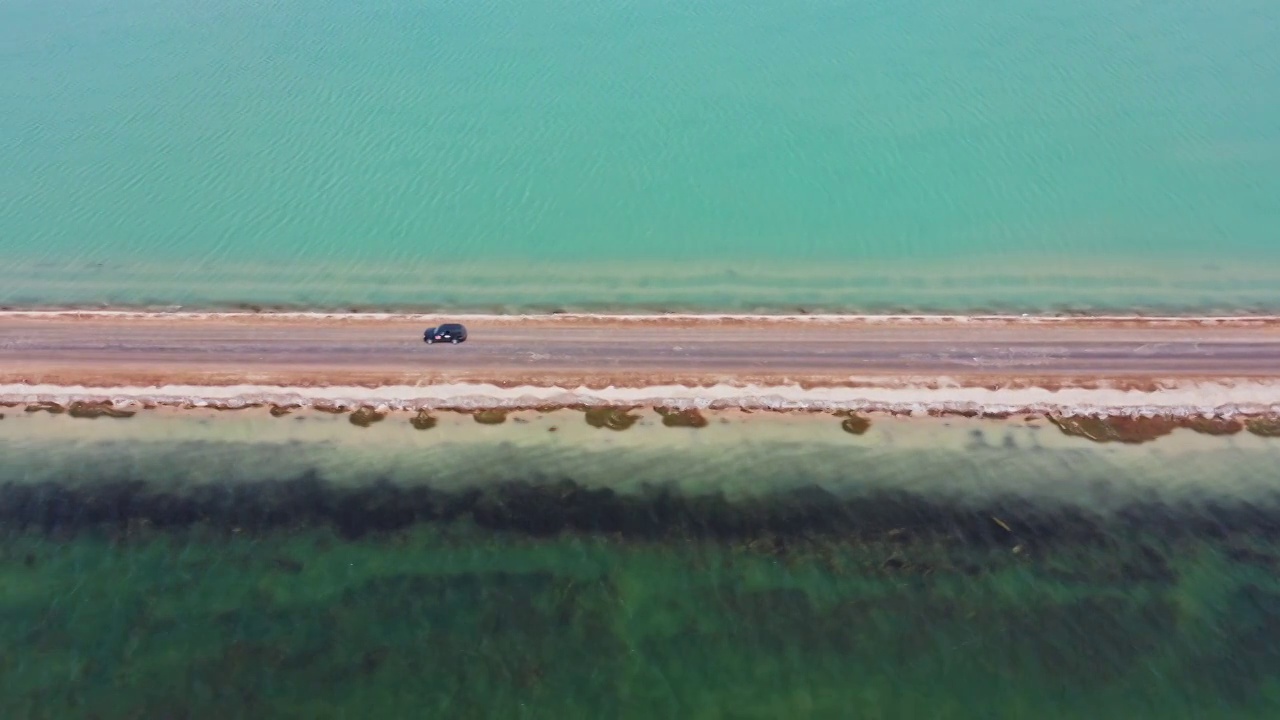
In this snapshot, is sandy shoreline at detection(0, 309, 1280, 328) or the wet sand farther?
sandy shoreline at detection(0, 309, 1280, 328)

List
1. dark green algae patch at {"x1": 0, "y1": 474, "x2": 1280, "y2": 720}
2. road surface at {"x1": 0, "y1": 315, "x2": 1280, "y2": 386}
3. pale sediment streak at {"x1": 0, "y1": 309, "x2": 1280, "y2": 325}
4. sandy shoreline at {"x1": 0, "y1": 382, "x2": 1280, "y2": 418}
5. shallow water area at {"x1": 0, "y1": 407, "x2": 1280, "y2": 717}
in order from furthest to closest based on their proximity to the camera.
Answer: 1. pale sediment streak at {"x1": 0, "y1": 309, "x2": 1280, "y2": 325}
2. road surface at {"x1": 0, "y1": 315, "x2": 1280, "y2": 386}
3. sandy shoreline at {"x1": 0, "y1": 382, "x2": 1280, "y2": 418}
4. shallow water area at {"x1": 0, "y1": 407, "x2": 1280, "y2": 717}
5. dark green algae patch at {"x1": 0, "y1": 474, "x2": 1280, "y2": 720}

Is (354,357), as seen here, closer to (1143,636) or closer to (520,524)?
(520,524)

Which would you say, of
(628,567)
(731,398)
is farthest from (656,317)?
(628,567)

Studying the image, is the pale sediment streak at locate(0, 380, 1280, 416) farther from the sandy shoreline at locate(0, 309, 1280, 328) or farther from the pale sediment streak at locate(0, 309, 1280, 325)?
the pale sediment streak at locate(0, 309, 1280, 325)

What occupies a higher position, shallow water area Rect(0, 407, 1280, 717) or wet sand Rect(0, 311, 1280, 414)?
wet sand Rect(0, 311, 1280, 414)

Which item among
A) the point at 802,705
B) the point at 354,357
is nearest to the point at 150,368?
the point at 354,357

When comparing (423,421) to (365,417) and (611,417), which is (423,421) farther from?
(611,417)

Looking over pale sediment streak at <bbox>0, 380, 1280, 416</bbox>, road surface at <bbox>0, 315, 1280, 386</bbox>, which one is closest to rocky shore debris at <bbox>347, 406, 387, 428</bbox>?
pale sediment streak at <bbox>0, 380, 1280, 416</bbox>
